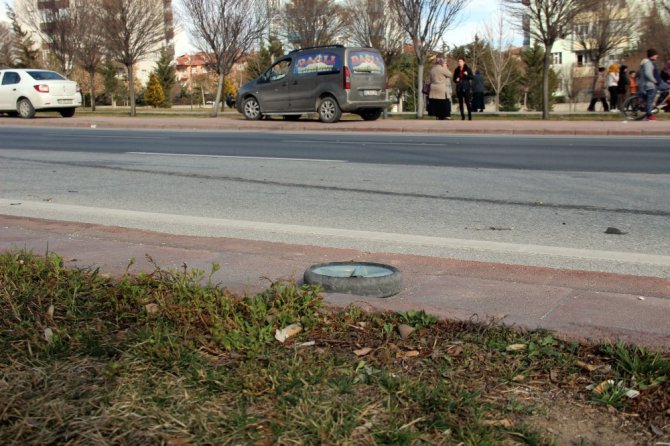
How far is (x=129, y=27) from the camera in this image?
3388 cm

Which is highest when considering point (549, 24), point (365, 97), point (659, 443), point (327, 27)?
point (327, 27)

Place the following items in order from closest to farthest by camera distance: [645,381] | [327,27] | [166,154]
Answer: [645,381], [166,154], [327,27]

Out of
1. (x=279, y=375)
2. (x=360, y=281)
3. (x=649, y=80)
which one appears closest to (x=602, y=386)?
(x=279, y=375)

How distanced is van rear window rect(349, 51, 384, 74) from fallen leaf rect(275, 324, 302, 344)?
60.4 feet

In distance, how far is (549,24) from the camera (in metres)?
22.6

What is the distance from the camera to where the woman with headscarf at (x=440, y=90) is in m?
21.8

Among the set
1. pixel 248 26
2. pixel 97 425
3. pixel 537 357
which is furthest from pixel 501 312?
pixel 248 26

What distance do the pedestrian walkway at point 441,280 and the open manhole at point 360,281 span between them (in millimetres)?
89

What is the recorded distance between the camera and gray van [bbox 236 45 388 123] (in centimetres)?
2106

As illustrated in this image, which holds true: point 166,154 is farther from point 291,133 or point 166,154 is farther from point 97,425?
point 97,425

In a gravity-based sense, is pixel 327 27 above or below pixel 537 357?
above

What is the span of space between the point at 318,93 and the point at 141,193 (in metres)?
13.9

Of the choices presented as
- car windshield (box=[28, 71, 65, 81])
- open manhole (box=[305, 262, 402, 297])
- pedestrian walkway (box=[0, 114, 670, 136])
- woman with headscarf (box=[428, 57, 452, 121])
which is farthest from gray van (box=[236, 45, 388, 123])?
open manhole (box=[305, 262, 402, 297])

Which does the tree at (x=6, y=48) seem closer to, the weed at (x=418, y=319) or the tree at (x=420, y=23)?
the tree at (x=420, y=23)
